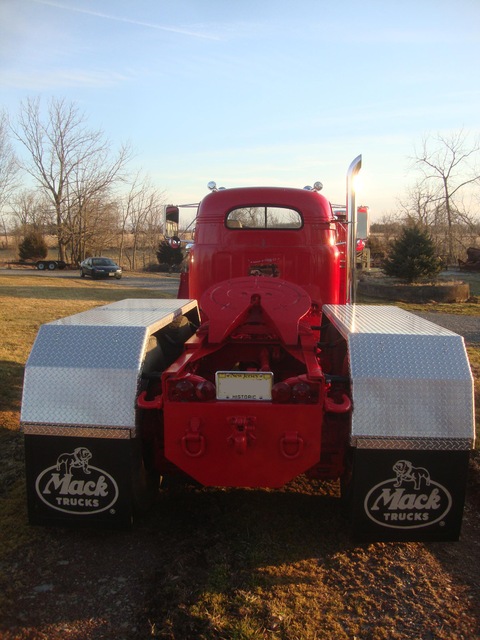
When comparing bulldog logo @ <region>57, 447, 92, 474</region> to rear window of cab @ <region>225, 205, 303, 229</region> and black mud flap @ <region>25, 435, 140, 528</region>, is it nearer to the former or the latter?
black mud flap @ <region>25, 435, 140, 528</region>

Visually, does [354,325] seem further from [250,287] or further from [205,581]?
[205,581]

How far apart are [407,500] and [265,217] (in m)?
3.45

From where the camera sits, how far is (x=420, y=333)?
3.06 metres

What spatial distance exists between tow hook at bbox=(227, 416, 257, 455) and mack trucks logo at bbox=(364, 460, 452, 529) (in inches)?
27.5

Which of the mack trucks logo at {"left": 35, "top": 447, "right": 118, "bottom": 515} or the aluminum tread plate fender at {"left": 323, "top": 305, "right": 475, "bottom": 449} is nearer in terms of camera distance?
the aluminum tread plate fender at {"left": 323, "top": 305, "right": 475, "bottom": 449}

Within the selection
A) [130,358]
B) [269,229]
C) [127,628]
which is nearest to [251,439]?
[130,358]

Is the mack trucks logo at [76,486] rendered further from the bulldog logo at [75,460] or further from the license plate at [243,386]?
the license plate at [243,386]

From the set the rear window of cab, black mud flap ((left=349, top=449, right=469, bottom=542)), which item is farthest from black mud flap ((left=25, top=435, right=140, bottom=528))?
the rear window of cab

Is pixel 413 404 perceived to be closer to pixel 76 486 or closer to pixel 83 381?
pixel 83 381

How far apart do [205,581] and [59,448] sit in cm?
104

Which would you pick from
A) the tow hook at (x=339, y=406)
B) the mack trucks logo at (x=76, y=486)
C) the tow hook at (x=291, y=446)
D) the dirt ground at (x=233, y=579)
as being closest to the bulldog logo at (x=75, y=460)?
the mack trucks logo at (x=76, y=486)

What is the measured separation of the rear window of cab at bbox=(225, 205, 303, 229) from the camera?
5652mm

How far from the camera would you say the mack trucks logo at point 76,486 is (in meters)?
3.02

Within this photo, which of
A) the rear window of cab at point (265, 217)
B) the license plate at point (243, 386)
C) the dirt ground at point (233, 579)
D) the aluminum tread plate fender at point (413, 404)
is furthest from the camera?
the rear window of cab at point (265, 217)
